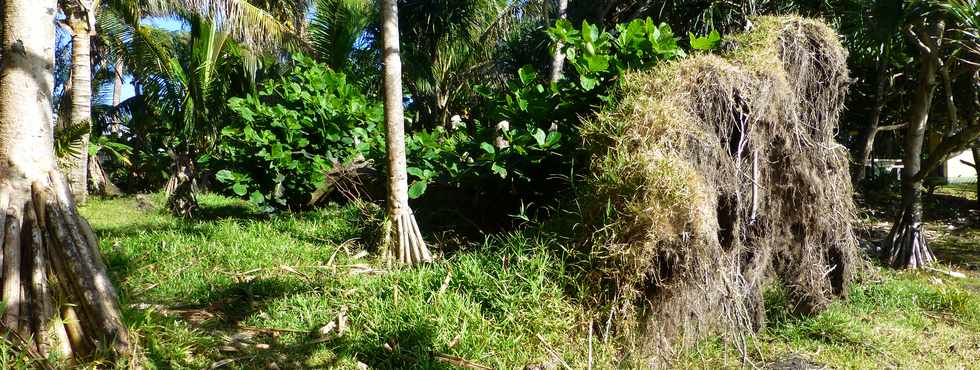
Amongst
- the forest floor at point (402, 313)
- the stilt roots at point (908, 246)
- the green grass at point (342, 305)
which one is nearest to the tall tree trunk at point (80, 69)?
the forest floor at point (402, 313)

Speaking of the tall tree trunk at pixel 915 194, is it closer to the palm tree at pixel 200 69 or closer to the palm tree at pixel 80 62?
the palm tree at pixel 200 69

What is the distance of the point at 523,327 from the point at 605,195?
0.94 m

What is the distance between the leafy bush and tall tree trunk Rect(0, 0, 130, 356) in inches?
120

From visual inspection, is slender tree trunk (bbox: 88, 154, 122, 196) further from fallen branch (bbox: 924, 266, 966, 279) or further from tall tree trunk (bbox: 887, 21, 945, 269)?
fallen branch (bbox: 924, 266, 966, 279)

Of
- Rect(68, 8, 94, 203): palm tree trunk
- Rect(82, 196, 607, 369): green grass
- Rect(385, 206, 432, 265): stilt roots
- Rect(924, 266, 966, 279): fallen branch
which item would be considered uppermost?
Rect(68, 8, 94, 203): palm tree trunk

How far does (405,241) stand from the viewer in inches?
205

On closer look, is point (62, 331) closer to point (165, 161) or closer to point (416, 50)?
point (165, 161)

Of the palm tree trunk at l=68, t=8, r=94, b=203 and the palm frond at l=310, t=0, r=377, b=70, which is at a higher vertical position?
the palm frond at l=310, t=0, r=377, b=70

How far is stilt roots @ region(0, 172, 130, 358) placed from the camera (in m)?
3.37

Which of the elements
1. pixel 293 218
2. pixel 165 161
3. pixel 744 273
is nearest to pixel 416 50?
pixel 165 161

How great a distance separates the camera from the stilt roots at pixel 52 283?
11.1 feet

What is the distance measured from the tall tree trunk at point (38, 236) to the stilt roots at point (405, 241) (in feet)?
6.69

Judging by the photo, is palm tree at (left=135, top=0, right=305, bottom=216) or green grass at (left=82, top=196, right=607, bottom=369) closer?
green grass at (left=82, top=196, right=607, bottom=369)

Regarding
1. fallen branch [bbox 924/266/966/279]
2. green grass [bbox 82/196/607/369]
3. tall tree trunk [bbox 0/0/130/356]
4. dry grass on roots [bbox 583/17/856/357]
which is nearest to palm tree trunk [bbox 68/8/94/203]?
green grass [bbox 82/196/607/369]
